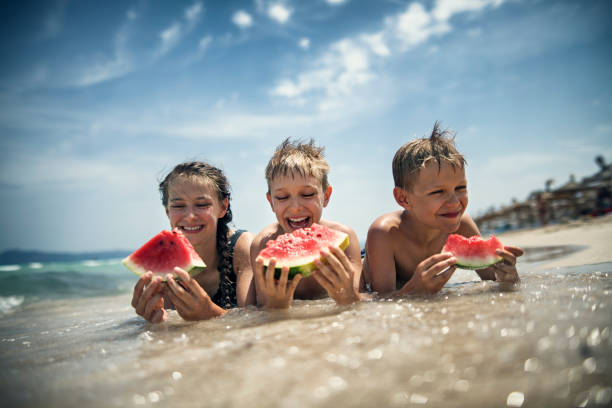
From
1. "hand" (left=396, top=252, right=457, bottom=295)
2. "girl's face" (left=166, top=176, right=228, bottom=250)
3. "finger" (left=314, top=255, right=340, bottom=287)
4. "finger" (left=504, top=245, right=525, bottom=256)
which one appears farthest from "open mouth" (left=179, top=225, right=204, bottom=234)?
"finger" (left=504, top=245, right=525, bottom=256)

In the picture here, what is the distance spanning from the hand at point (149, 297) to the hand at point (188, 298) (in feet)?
0.43

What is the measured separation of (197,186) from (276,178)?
3.19 feet

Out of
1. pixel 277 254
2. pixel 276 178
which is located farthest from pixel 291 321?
pixel 276 178

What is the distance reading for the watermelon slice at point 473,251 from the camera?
2959 mm

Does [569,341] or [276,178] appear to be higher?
[276,178]

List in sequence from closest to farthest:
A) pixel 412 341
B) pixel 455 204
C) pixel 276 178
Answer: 1. pixel 412 341
2. pixel 455 204
3. pixel 276 178

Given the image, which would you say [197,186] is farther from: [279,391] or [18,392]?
[279,391]

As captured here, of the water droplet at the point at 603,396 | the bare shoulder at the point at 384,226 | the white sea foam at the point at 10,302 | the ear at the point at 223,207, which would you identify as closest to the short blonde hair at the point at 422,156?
the bare shoulder at the point at 384,226

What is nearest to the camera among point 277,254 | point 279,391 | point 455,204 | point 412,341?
point 279,391

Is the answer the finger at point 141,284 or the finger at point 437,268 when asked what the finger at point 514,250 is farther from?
the finger at point 141,284

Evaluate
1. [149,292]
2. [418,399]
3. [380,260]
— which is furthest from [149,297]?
[418,399]

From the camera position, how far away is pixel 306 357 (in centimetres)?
137

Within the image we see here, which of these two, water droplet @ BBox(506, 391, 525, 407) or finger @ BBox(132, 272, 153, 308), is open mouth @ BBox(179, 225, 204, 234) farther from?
water droplet @ BBox(506, 391, 525, 407)

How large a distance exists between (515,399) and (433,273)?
1752mm
